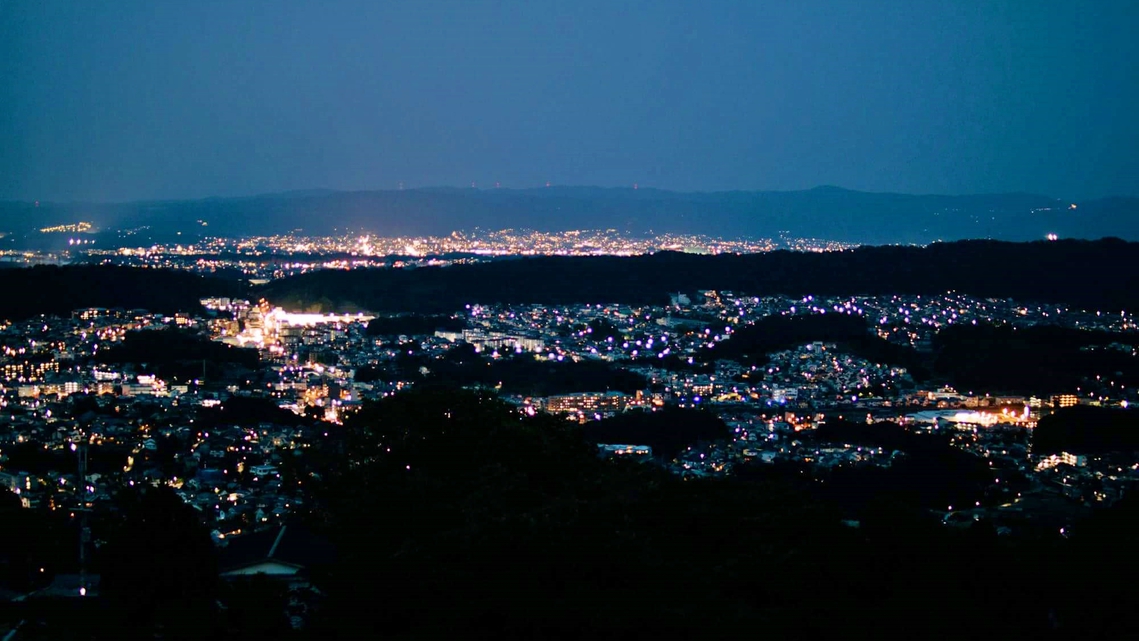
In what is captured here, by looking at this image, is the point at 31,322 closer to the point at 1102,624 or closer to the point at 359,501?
the point at 359,501

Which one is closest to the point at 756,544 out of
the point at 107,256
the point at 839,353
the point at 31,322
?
the point at 839,353

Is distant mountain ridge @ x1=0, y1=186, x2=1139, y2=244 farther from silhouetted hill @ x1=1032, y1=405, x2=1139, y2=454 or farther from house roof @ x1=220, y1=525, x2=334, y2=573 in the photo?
house roof @ x1=220, y1=525, x2=334, y2=573

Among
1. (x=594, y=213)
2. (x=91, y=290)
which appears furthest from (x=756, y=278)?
(x=594, y=213)

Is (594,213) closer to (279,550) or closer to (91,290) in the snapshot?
(91,290)

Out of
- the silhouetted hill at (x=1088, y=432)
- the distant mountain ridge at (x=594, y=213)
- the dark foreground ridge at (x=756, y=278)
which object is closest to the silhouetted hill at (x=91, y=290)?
the dark foreground ridge at (x=756, y=278)

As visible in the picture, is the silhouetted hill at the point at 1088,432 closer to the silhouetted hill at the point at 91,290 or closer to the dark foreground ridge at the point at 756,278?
the dark foreground ridge at the point at 756,278

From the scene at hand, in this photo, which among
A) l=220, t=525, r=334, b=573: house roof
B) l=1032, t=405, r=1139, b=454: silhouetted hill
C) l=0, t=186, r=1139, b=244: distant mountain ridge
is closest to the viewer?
l=220, t=525, r=334, b=573: house roof

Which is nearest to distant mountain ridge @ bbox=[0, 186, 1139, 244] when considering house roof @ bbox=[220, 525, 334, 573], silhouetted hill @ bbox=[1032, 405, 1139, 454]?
silhouetted hill @ bbox=[1032, 405, 1139, 454]
